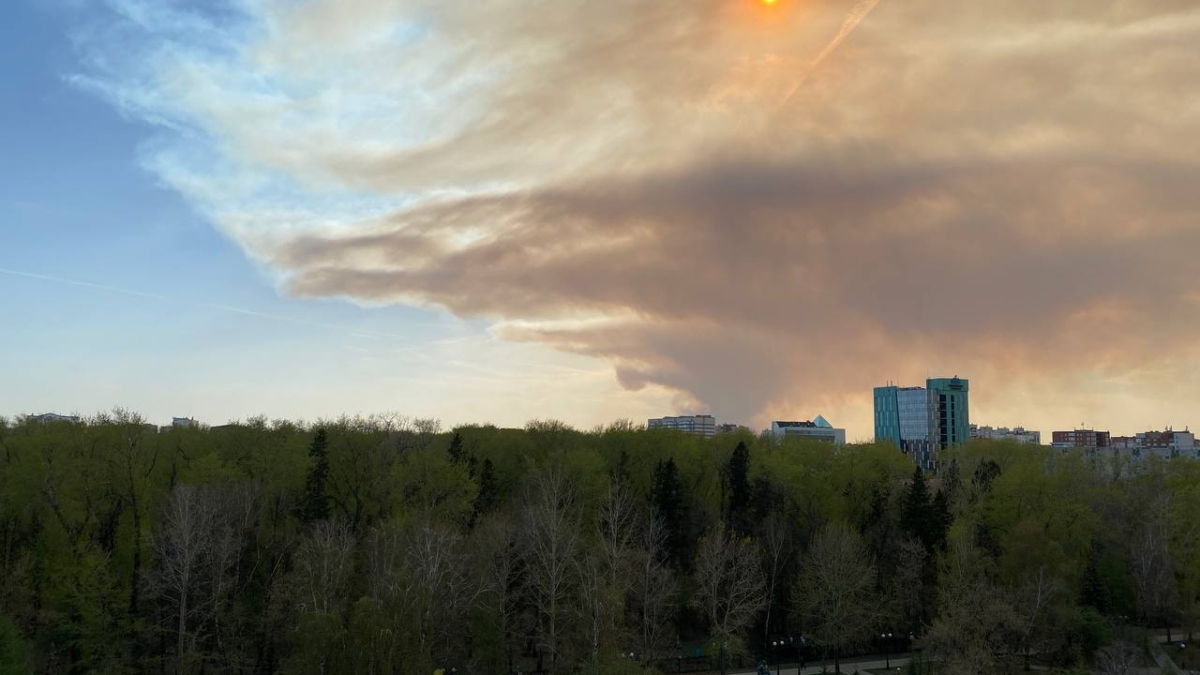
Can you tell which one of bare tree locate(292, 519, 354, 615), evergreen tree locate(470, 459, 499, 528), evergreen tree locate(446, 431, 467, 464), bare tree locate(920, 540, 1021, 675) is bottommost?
bare tree locate(920, 540, 1021, 675)

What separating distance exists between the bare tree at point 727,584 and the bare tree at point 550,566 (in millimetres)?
7875

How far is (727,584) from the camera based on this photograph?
58.0 m

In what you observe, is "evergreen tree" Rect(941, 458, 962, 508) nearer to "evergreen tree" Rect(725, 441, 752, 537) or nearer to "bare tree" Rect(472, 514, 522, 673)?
"evergreen tree" Rect(725, 441, 752, 537)

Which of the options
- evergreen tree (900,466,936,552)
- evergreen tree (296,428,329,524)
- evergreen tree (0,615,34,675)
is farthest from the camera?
evergreen tree (900,466,936,552)

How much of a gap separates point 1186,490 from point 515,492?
4977 centimetres

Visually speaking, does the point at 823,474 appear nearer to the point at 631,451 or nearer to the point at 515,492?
the point at 631,451

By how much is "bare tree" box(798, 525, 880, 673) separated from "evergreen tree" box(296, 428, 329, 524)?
2905cm

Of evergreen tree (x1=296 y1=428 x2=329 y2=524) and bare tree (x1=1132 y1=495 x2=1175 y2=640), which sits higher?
evergreen tree (x1=296 y1=428 x2=329 y2=524)

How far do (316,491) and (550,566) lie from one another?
17.2 meters

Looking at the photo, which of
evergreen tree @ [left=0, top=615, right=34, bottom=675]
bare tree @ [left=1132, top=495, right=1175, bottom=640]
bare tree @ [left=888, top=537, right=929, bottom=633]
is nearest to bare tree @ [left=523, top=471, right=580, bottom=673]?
bare tree @ [left=888, top=537, right=929, bottom=633]

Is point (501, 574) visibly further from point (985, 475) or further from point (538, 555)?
point (985, 475)

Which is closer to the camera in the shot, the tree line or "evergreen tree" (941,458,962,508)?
the tree line

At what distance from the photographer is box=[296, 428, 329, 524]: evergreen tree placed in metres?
55.3

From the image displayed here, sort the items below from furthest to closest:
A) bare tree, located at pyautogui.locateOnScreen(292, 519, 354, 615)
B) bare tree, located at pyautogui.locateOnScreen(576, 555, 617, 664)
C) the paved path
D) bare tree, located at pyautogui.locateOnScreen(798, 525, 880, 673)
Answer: the paved path, bare tree, located at pyautogui.locateOnScreen(798, 525, 880, 673), bare tree, located at pyautogui.locateOnScreen(576, 555, 617, 664), bare tree, located at pyautogui.locateOnScreen(292, 519, 354, 615)
